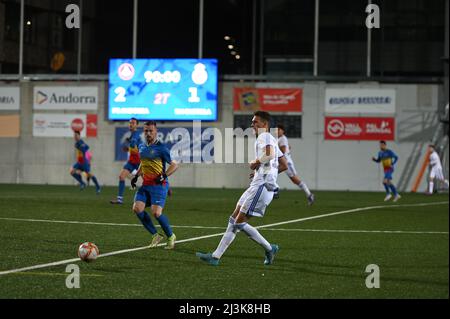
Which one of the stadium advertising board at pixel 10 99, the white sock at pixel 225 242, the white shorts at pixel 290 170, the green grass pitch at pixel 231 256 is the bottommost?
the green grass pitch at pixel 231 256

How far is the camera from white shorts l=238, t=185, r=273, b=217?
11469 mm

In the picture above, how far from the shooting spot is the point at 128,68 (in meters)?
36.1

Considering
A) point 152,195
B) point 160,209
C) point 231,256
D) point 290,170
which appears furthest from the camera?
point 290,170

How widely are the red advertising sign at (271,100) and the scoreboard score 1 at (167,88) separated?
1789 mm

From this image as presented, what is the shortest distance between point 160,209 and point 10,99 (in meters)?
26.2

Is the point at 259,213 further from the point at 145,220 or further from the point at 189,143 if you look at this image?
the point at 189,143

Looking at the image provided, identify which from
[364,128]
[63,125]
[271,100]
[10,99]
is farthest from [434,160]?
[10,99]

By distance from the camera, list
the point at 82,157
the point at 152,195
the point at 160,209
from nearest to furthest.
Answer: the point at 160,209 → the point at 152,195 → the point at 82,157

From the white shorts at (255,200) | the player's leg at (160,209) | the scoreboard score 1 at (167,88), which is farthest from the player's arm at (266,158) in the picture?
the scoreboard score 1 at (167,88)

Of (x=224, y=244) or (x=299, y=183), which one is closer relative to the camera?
(x=224, y=244)

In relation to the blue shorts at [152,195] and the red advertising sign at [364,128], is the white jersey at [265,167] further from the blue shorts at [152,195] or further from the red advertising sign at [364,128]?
the red advertising sign at [364,128]

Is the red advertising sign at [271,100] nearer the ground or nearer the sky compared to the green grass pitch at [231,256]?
nearer the sky

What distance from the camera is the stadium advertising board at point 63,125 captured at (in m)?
37.5

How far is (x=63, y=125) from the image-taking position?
37.7 m
